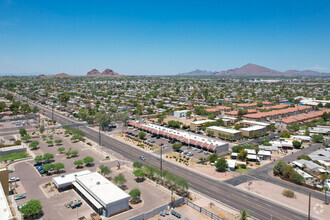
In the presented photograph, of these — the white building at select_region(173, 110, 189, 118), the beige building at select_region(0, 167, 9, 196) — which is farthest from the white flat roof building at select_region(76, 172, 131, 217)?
the white building at select_region(173, 110, 189, 118)

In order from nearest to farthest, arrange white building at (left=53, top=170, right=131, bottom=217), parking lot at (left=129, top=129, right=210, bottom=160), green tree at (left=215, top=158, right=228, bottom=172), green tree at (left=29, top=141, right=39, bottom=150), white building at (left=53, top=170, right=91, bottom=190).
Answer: white building at (left=53, top=170, right=131, bottom=217) → white building at (left=53, top=170, right=91, bottom=190) → green tree at (left=215, top=158, right=228, bottom=172) → parking lot at (left=129, top=129, right=210, bottom=160) → green tree at (left=29, top=141, right=39, bottom=150)

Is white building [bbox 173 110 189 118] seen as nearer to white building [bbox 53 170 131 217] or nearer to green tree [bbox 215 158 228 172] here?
green tree [bbox 215 158 228 172]

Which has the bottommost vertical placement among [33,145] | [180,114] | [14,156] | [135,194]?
[14,156]

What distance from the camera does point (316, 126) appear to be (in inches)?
3620

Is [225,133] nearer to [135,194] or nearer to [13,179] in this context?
[135,194]

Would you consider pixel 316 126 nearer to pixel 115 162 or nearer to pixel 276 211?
pixel 276 211

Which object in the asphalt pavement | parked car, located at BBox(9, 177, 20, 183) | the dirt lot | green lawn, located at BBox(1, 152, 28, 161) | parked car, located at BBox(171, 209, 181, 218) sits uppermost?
parked car, located at BBox(9, 177, 20, 183)

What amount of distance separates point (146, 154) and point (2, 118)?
83.2 m

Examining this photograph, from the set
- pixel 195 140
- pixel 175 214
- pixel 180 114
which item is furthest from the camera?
pixel 180 114

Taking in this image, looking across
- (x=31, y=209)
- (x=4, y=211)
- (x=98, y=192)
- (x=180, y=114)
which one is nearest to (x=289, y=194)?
(x=98, y=192)

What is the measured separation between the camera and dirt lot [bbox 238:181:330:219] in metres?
37.2

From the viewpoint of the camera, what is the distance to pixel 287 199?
134ft

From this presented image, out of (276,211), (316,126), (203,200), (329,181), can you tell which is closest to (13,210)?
(203,200)

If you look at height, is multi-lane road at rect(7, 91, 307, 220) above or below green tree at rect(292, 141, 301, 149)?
below
